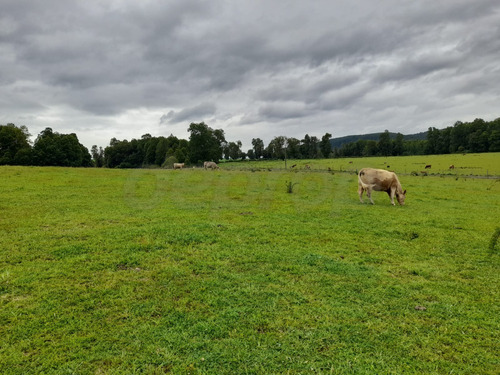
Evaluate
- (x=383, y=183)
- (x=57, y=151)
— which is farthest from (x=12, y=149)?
(x=383, y=183)

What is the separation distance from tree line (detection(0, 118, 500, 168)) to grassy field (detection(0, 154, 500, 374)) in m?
57.6

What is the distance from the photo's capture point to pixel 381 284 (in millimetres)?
6191

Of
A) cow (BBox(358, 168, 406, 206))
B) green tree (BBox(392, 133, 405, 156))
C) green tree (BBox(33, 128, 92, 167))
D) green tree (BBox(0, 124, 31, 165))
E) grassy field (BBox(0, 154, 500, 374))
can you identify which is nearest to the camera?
grassy field (BBox(0, 154, 500, 374))

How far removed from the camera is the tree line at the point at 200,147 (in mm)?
56125

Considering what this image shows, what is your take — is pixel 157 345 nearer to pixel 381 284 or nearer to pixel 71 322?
pixel 71 322

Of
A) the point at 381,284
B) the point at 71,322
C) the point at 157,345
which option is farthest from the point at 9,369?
the point at 381,284

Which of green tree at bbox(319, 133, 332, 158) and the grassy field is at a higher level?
green tree at bbox(319, 133, 332, 158)

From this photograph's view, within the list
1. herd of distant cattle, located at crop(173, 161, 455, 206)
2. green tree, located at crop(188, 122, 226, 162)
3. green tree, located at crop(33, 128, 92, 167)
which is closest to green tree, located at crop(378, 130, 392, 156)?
green tree, located at crop(188, 122, 226, 162)

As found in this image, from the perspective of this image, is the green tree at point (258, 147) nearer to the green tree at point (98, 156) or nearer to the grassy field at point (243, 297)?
the green tree at point (98, 156)

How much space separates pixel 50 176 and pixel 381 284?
89.0 ft

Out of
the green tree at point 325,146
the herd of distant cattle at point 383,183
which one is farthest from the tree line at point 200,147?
the herd of distant cattle at point 383,183

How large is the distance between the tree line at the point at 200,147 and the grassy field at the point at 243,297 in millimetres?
57647

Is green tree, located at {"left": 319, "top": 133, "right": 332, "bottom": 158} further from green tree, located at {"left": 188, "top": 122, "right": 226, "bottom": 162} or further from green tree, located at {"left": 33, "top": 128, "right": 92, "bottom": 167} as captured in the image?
green tree, located at {"left": 33, "top": 128, "right": 92, "bottom": 167}

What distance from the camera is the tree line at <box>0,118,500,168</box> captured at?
56.1 metres
